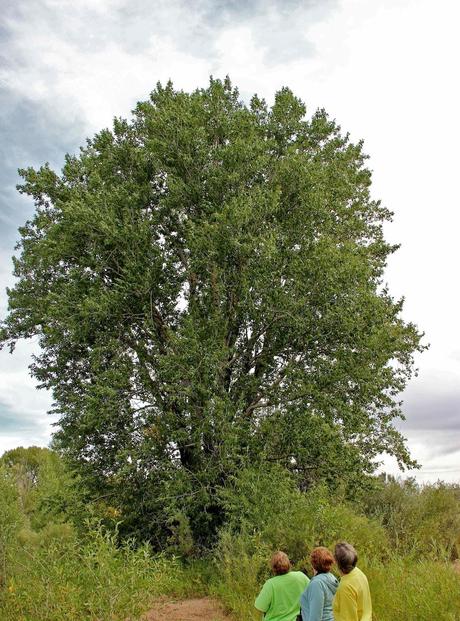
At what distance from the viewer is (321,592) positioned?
671 cm

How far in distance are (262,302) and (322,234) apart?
136 inches

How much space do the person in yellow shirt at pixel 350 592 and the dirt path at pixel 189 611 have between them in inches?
270

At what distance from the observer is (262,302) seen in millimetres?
18219

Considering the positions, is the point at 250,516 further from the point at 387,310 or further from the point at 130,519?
the point at 387,310

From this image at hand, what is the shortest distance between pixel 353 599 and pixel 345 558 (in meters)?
0.46

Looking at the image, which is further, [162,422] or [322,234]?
[322,234]

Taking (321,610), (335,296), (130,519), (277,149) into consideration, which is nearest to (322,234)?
(335,296)

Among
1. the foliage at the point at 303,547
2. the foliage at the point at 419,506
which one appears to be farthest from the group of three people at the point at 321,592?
the foliage at the point at 419,506

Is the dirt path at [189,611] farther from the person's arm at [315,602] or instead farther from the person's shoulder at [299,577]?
the person's arm at [315,602]

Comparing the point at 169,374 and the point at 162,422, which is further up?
the point at 169,374

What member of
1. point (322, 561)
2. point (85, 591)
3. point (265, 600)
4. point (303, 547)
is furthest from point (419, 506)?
point (322, 561)

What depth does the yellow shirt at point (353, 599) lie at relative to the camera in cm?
621

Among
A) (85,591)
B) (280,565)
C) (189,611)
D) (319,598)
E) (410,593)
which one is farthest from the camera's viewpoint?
(189,611)

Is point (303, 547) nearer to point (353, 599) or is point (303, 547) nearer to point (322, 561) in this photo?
point (322, 561)
